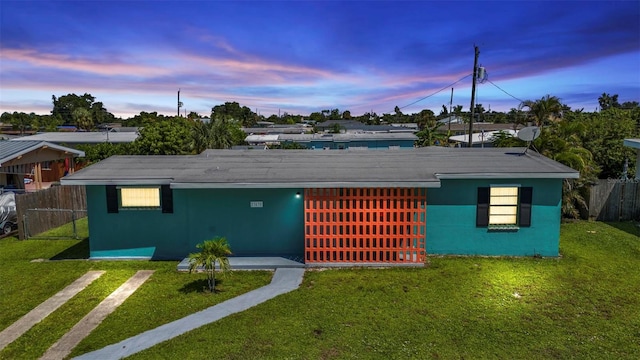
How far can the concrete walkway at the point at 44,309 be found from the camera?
24.9 ft

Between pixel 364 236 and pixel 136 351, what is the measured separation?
20.6ft

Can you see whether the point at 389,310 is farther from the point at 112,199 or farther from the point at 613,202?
the point at 613,202

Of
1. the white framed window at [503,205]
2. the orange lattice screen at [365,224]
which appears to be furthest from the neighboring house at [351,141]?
the orange lattice screen at [365,224]

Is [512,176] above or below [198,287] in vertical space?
above

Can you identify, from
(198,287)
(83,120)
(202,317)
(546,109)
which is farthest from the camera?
(83,120)

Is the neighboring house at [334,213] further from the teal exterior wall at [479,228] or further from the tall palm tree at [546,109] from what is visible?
the tall palm tree at [546,109]

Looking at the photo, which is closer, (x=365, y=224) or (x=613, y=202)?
(x=365, y=224)

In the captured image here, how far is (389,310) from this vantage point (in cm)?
841

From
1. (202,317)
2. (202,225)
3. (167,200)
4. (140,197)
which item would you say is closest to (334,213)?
(202,225)

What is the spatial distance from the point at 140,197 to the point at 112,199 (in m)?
0.79

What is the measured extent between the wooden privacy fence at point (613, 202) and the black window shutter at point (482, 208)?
7388mm

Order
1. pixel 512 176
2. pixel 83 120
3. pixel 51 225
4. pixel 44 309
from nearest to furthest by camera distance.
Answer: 1. pixel 44 309
2. pixel 512 176
3. pixel 51 225
4. pixel 83 120

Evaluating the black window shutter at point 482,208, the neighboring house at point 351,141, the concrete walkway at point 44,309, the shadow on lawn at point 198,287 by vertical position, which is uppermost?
the neighboring house at point 351,141

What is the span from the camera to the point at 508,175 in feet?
37.1
